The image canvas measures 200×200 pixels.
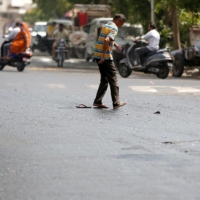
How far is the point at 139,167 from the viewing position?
8.20m

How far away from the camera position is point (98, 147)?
9680mm

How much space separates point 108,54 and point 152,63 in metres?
10.5

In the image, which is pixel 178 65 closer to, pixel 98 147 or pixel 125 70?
pixel 125 70

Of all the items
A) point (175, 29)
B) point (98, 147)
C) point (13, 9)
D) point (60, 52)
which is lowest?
point (13, 9)

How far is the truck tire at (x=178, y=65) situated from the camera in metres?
25.8

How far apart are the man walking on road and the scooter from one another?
9988 mm

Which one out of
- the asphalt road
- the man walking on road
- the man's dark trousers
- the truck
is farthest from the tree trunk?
the man's dark trousers

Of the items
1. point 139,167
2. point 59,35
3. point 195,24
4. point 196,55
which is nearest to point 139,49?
point 196,55

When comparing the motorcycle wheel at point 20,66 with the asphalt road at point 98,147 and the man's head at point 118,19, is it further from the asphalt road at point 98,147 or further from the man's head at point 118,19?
the man's head at point 118,19

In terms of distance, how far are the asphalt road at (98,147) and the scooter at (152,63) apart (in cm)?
710

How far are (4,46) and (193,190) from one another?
72.5ft

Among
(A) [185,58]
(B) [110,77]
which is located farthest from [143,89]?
(A) [185,58]

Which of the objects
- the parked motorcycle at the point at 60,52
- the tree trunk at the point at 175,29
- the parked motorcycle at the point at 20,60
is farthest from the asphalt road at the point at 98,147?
the parked motorcycle at the point at 60,52

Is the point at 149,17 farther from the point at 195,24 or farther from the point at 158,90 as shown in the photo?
the point at 158,90
